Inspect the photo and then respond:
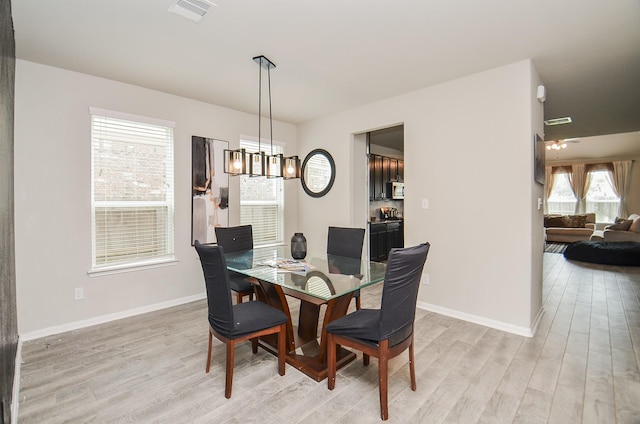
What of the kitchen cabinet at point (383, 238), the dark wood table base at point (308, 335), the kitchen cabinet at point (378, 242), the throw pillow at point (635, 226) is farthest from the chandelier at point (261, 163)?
the throw pillow at point (635, 226)

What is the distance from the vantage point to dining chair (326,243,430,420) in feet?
5.81

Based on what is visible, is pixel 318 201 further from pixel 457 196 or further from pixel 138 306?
pixel 138 306

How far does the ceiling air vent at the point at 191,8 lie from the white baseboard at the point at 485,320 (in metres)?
3.57

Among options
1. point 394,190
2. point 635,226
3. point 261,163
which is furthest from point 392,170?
point 635,226

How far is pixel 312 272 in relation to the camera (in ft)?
8.25

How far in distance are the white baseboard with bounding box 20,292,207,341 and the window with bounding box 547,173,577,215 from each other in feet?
36.9

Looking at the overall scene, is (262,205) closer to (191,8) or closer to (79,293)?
(79,293)

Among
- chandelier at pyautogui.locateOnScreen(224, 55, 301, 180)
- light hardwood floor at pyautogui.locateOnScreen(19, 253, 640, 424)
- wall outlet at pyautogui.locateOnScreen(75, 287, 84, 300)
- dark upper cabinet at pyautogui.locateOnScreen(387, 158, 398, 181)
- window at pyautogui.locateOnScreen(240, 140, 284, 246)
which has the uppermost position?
dark upper cabinet at pyautogui.locateOnScreen(387, 158, 398, 181)

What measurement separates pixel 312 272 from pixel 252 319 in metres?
0.61

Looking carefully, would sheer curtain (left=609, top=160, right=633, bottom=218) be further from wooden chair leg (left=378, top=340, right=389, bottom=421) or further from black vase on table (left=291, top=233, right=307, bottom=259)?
wooden chair leg (left=378, top=340, right=389, bottom=421)

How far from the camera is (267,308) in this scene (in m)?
2.34

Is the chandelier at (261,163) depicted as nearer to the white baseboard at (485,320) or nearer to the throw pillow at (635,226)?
the white baseboard at (485,320)

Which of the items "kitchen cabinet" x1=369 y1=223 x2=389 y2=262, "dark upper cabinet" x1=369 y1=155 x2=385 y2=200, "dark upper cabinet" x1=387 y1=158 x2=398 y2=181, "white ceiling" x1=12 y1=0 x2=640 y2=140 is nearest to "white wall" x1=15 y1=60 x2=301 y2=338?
"white ceiling" x1=12 y1=0 x2=640 y2=140

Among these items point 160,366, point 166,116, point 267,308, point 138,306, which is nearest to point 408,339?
point 267,308
